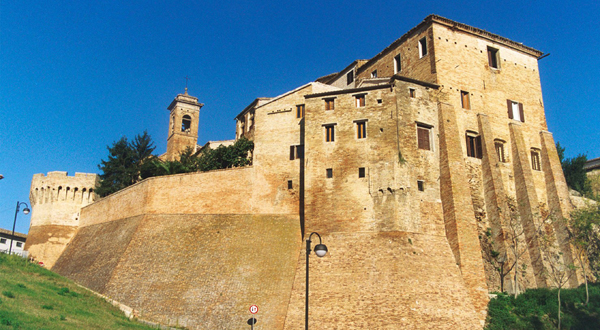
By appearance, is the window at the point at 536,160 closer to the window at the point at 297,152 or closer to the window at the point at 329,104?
the window at the point at 329,104

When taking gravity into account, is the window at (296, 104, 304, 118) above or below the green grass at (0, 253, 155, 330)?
above

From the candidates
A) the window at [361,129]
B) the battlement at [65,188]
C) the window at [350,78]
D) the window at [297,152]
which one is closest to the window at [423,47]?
the window at [361,129]

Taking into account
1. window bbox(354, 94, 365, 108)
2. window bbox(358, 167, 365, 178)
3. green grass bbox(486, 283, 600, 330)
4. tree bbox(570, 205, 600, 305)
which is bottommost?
green grass bbox(486, 283, 600, 330)

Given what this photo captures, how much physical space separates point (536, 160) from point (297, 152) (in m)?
15.8

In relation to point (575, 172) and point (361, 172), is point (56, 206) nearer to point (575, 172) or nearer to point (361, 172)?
point (361, 172)

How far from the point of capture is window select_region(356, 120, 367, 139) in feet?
92.3

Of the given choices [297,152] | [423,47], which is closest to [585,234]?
[423,47]

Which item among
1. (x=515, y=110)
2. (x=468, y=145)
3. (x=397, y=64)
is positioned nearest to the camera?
(x=468, y=145)

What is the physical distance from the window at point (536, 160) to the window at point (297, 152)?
15.1m

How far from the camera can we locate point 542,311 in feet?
83.7

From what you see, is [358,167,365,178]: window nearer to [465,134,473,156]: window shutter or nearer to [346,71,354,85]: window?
[465,134,473,156]: window shutter

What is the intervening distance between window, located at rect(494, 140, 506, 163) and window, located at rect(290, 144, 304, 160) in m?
12.2

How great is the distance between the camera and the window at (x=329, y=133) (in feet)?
94.5

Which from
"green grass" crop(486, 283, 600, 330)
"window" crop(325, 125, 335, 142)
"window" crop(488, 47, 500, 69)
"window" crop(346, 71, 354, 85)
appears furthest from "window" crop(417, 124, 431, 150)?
"window" crop(346, 71, 354, 85)
